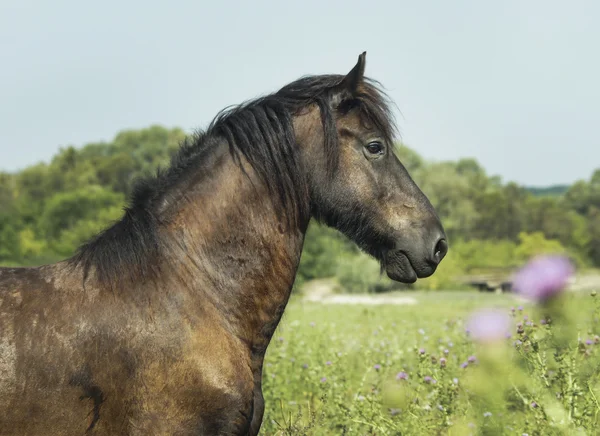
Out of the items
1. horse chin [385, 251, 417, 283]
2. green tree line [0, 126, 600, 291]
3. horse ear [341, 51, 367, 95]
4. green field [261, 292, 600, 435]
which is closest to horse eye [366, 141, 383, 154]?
horse ear [341, 51, 367, 95]

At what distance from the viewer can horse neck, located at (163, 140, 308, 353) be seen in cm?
349

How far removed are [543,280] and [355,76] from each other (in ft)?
5.70

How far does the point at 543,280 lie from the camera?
2.50 metres

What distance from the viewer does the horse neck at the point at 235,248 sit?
349cm

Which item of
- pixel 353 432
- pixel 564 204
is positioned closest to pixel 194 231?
pixel 353 432

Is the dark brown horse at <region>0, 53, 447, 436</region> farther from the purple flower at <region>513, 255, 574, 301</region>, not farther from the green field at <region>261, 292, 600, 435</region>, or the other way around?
the purple flower at <region>513, 255, 574, 301</region>

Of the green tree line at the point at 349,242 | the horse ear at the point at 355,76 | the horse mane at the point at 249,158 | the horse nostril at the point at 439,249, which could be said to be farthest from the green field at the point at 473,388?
the green tree line at the point at 349,242

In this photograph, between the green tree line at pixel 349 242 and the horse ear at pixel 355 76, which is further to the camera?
the green tree line at pixel 349 242

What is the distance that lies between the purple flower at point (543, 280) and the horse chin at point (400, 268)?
1.18 m

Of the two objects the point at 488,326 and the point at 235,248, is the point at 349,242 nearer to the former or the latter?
the point at 235,248

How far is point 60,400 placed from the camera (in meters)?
3.04

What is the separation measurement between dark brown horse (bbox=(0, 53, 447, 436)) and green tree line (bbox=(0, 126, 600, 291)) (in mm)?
30160

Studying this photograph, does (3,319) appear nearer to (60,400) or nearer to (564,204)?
(60,400)

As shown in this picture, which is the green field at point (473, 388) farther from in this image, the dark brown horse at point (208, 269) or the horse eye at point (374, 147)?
the horse eye at point (374, 147)
